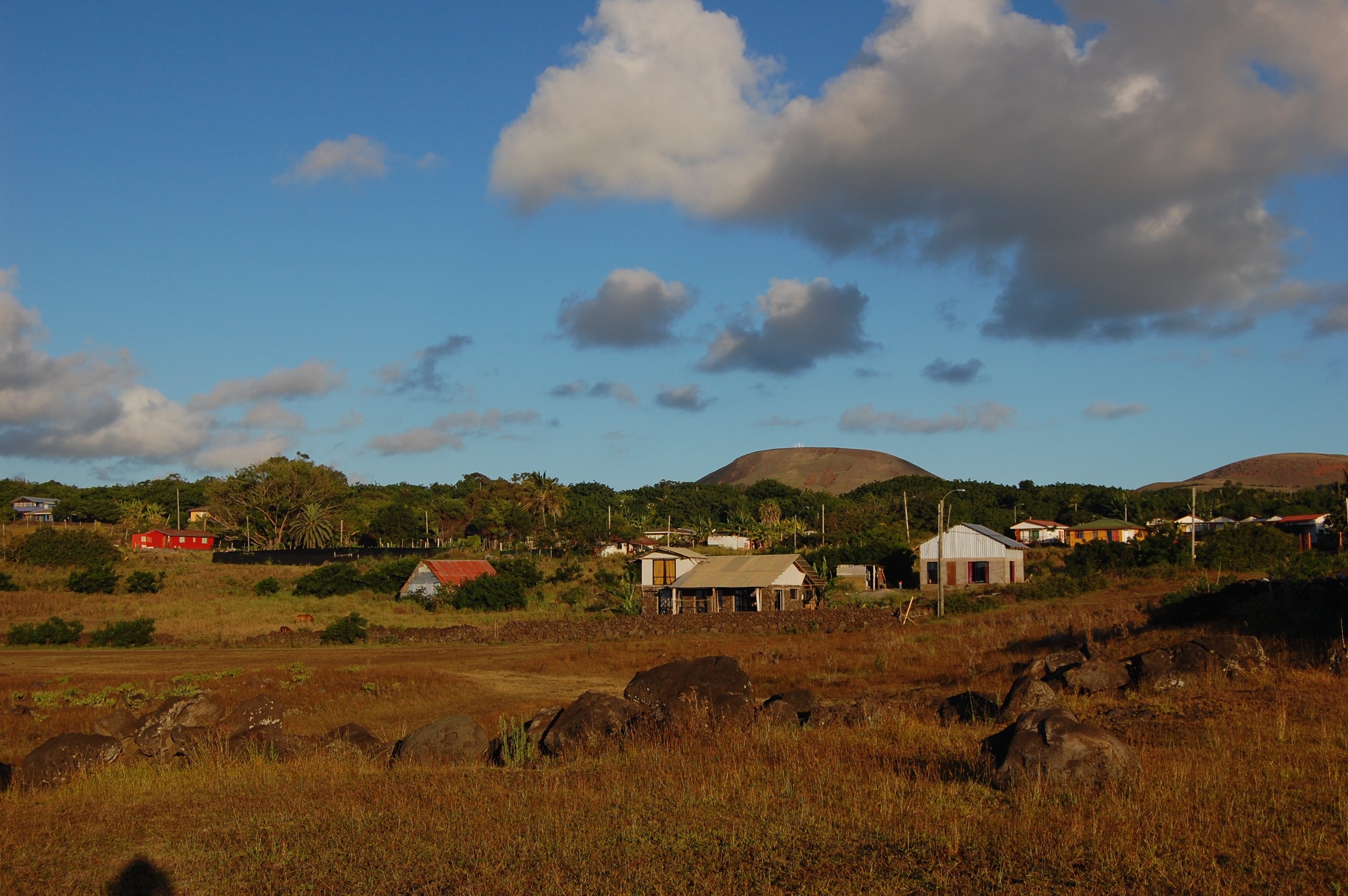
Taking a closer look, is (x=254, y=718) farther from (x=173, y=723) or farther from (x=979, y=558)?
(x=979, y=558)

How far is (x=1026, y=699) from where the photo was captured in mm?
14602

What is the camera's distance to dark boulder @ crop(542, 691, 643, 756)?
13.7 meters

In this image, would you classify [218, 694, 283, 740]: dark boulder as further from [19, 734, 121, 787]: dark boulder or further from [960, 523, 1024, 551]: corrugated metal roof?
[960, 523, 1024, 551]: corrugated metal roof

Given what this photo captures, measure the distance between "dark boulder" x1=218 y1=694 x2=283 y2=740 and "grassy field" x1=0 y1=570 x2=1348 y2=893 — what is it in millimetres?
2142

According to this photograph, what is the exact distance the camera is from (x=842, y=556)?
81125 mm

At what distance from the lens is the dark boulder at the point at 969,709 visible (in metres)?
14.8

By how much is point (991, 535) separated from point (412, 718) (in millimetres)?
55458

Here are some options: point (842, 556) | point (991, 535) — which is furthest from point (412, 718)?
point (842, 556)

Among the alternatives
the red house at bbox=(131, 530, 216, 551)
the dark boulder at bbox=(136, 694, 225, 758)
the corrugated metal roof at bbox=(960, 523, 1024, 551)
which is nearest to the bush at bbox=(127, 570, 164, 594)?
the red house at bbox=(131, 530, 216, 551)

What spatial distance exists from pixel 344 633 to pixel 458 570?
19190mm

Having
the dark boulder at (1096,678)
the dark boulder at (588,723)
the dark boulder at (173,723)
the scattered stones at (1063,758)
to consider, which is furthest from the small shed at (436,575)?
the scattered stones at (1063,758)

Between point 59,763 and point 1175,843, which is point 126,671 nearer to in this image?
point 59,763

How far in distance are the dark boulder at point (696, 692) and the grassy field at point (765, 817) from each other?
0.88 metres

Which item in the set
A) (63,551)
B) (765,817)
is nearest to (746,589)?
(765,817)
